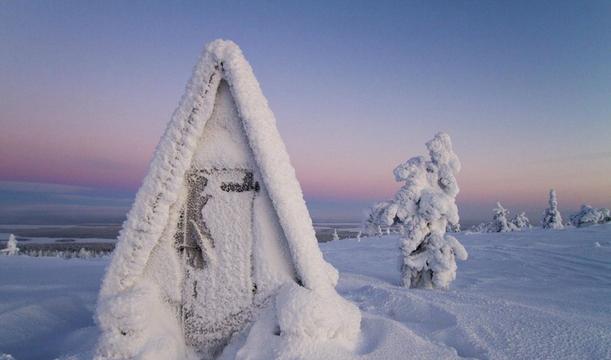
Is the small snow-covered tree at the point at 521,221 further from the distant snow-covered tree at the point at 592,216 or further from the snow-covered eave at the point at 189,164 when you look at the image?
the snow-covered eave at the point at 189,164

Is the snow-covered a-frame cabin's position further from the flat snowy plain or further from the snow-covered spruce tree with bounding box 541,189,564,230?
the snow-covered spruce tree with bounding box 541,189,564,230

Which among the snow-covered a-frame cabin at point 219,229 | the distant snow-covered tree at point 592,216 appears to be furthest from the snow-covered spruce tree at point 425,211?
the distant snow-covered tree at point 592,216

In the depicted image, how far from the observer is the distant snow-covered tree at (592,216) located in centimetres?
3014

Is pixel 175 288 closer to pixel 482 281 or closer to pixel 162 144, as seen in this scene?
pixel 162 144

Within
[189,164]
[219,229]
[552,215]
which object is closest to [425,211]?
[219,229]

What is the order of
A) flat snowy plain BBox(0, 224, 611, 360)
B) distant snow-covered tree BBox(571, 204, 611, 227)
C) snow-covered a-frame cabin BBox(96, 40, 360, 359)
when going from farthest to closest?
distant snow-covered tree BBox(571, 204, 611, 227)
flat snowy plain BBox(0, 224, 611, 360)
snow-covered a-frame cabin BBox(96, 40, 360, 359)

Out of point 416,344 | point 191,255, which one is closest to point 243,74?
point 191,255

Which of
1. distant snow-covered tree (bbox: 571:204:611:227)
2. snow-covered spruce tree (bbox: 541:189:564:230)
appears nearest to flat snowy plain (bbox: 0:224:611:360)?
distant snow-covered tree (bbox: 571:204:611:227)

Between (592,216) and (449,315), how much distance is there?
34259 millimetres

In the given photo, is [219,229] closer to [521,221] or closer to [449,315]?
[449,315]

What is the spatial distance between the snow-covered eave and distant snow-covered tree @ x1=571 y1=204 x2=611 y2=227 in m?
36.5

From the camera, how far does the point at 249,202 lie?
2.71 metres

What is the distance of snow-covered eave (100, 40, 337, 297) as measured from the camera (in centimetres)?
254

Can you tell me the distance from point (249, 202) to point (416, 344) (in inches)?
64.5
